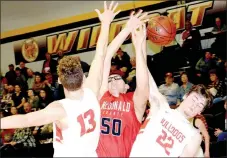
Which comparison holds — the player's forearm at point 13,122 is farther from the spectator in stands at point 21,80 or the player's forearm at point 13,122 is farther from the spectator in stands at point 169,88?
the spectator in stands at point 21,80

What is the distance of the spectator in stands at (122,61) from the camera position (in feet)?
15.8

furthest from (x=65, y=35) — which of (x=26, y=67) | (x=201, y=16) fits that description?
(x=201, y=16)

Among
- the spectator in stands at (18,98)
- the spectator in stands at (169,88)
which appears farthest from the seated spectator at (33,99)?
the spectator in stands at (169,88)

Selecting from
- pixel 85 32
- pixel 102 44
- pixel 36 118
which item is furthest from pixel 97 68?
pixel 85 32

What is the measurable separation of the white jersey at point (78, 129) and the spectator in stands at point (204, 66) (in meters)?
2.77

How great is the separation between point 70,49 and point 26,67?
0.73 metres

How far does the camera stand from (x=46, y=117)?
6.27ft

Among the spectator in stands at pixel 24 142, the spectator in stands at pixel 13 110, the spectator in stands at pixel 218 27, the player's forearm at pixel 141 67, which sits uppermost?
the spectator in stands at pixel 218 27

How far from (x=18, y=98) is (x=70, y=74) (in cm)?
349

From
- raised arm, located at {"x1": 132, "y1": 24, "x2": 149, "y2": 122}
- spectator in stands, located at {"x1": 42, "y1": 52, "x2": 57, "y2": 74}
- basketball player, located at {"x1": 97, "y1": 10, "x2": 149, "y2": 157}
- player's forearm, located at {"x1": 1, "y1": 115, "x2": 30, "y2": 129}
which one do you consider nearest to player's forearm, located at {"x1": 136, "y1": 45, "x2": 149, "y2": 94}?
raised arm, located at {"x1": 132, "y1": 24, "x2": 149, "y2": 122}

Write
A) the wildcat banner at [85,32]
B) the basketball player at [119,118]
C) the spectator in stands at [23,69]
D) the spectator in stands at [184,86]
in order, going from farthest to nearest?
the spectator in stands at [23,69] → the wildcat banner at [85,32] → the spectator in stands at [184,86] → the basketball player at [119,118]

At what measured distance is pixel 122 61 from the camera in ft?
15.9

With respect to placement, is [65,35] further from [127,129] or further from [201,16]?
[127,129]

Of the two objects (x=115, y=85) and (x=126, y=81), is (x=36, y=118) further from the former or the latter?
(x=126, y=81)
